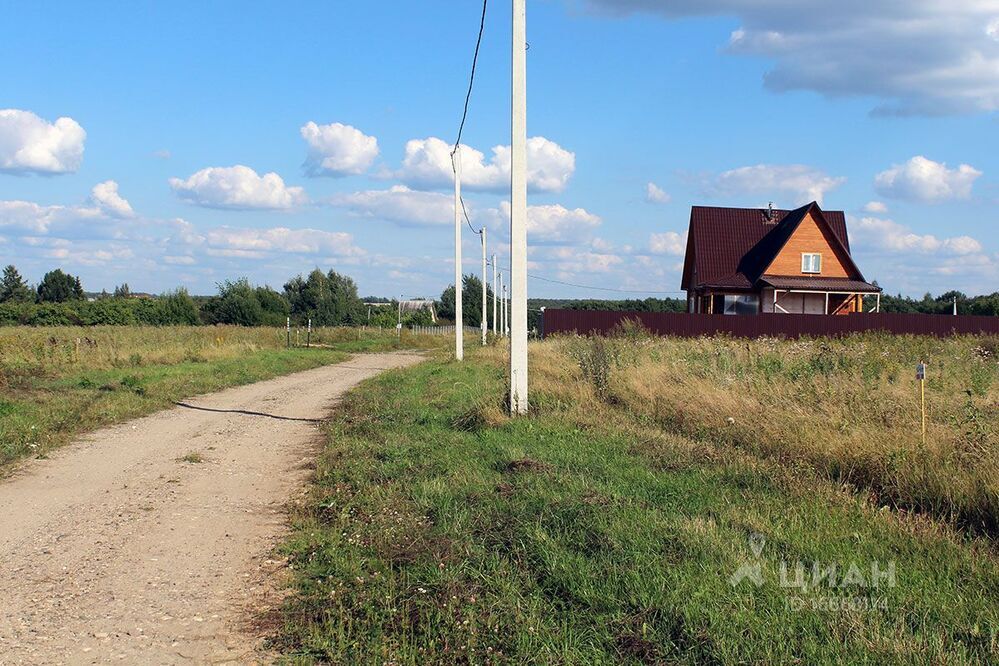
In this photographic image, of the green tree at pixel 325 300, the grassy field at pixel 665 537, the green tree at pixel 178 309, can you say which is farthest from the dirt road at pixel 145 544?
the green tree at pixel 325 300

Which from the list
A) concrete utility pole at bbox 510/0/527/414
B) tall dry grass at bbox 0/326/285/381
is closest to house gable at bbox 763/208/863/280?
tall dry grass at bbox 0/326/285/381

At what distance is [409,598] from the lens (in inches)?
190

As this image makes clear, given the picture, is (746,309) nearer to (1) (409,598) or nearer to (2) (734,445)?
(2) (734,445)

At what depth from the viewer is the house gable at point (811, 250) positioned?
41.8 meters

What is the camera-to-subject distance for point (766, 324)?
35875 mm

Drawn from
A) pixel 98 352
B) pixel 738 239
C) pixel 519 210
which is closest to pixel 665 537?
pixel 519 210

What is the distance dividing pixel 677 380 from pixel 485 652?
33.8ft

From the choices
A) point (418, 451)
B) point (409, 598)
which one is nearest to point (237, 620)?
point (409, 598)

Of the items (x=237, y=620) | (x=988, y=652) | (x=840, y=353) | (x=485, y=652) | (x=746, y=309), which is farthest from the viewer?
(x=746, y=309)

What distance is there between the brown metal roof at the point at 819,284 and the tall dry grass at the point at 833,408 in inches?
832

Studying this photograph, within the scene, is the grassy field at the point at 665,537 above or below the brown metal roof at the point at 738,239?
below

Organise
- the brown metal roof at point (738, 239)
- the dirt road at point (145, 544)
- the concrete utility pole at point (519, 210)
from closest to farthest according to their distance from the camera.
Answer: the dirt road at point (145, 544) < the concrete utility pole at point (519, 210) < the brown metal roof at point (738, 239)

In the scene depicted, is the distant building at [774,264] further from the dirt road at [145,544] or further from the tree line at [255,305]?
the dirt road at [145,544]

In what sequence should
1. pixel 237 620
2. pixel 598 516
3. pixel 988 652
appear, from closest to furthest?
1. pixel 988 652
2. pixel 237 620
3. pixel 598 516
